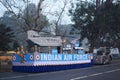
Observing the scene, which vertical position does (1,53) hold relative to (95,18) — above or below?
below

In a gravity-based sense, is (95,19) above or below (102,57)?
above

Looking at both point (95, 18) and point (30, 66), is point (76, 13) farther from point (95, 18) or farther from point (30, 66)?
point (30, 66)

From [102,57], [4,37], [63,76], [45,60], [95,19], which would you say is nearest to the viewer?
[63,76]

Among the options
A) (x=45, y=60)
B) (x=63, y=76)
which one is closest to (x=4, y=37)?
(x=45, y=60)

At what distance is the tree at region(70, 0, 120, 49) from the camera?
4825 cm

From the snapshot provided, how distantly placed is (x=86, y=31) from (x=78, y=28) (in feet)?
4.67

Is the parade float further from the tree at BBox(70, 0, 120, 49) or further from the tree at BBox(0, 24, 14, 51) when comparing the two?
the tree at BBox(70, 0, 120, 49)

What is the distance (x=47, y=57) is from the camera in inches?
1085

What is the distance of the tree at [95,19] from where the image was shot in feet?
158

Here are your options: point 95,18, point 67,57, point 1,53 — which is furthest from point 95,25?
point 67,57

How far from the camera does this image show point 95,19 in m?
48.0

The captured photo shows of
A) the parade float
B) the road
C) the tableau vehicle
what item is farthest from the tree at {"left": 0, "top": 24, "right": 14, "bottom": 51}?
the road

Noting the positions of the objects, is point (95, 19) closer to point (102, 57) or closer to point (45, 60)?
point (102, 57)

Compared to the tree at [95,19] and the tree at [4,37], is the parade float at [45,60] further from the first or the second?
the tree at [95,19]
